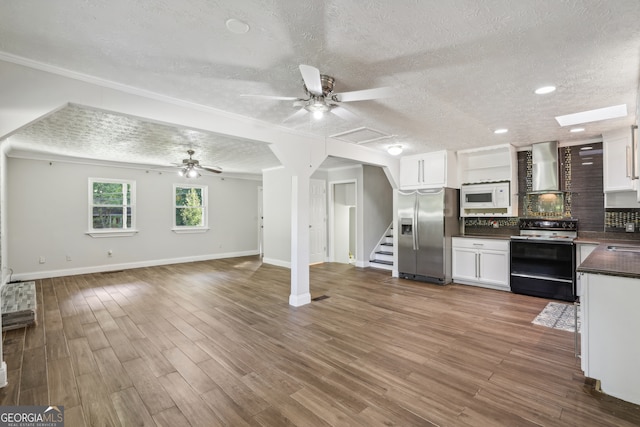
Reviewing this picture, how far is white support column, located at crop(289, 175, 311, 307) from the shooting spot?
4.24 meters

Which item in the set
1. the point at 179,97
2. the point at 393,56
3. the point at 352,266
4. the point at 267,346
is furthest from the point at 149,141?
the point at 352,266

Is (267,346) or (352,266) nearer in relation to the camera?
(267,346)

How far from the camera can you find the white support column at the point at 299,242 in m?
4.24

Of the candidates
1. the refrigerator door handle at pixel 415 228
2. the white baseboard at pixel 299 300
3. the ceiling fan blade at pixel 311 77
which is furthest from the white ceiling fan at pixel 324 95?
the refrigerator door handle at pixel 415 228

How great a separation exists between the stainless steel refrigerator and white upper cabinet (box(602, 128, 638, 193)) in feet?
7.01

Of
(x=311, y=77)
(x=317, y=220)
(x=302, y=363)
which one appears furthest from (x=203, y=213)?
(x=311, y=77)

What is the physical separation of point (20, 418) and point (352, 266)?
6.04 m

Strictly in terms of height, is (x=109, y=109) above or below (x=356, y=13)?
below

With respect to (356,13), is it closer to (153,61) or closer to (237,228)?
(153,61)

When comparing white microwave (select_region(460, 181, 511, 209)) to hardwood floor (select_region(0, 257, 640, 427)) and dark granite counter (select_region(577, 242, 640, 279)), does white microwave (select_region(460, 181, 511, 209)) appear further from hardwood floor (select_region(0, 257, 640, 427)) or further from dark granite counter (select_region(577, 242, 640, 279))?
dark granite counter (select_region(577, 242, 640, 279))

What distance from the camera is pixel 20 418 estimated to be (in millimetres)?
1945

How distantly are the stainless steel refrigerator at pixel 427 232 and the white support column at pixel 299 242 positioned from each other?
2.46 metres

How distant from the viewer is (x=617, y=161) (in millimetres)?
4164

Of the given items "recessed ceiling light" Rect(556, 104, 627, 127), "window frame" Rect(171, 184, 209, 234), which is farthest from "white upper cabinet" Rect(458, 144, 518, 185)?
"window frame" Rect(171, 184, 209, 234)
